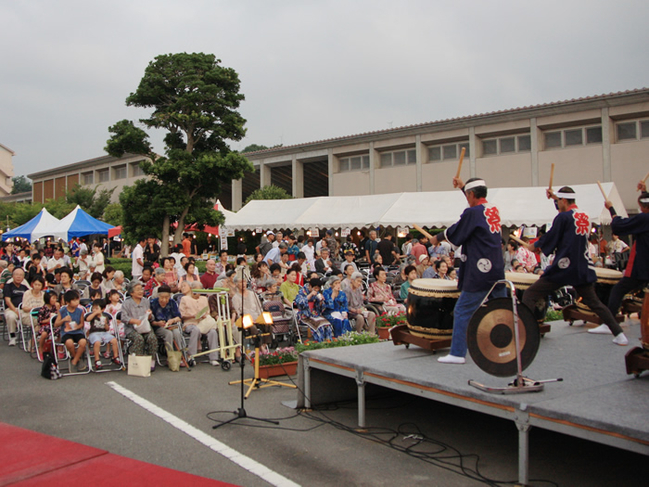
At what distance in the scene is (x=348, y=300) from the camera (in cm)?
1079

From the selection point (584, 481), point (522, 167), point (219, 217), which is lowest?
point (584, 481)

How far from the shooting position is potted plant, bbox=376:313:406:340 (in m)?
10.1

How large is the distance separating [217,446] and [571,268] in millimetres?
4199

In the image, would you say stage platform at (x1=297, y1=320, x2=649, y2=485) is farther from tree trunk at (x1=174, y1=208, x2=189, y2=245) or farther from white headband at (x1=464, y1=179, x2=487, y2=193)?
tree trunk at (x1=174, y1=208, x2=189, y2=245)

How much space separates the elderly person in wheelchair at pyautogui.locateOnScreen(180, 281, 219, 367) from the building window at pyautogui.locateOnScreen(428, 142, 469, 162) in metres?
23.4

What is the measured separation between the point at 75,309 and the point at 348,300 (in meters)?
4.71

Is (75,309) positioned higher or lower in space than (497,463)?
higher

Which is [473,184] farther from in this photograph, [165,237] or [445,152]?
[445,152]

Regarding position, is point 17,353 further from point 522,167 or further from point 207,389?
point 522,167

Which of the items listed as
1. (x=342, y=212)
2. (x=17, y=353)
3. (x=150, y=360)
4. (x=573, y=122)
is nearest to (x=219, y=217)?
(x=342, y=212)

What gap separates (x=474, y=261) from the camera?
562cm

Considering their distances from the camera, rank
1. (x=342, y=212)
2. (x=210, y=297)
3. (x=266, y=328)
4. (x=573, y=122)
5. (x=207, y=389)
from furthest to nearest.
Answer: (x=573, y=122)
(x=342, y=212)
(x=210, y=297)
(x=266, y=328)
(x=207, y=389)

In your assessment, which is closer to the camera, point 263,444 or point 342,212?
point 263,444

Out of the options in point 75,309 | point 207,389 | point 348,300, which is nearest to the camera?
point 207,389
